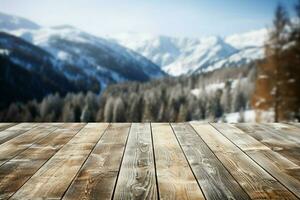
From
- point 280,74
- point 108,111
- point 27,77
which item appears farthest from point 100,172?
point 27,77

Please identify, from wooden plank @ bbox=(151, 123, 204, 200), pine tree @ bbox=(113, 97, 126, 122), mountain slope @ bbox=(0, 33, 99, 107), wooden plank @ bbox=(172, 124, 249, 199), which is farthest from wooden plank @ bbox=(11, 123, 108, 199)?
mountain slope @ bbox=(0, 33, 99, 107)

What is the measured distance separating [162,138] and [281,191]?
1557 millimetres

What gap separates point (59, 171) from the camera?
7.06 ft

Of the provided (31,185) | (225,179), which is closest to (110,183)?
(31,185)

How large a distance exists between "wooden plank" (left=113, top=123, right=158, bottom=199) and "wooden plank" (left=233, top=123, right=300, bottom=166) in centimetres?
105

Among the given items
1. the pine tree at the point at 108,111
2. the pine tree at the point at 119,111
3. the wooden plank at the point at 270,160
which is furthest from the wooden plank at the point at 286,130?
the pine tree at the point at 108,111

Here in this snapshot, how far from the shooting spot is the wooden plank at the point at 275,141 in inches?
104

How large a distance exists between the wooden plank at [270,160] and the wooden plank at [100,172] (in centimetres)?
99

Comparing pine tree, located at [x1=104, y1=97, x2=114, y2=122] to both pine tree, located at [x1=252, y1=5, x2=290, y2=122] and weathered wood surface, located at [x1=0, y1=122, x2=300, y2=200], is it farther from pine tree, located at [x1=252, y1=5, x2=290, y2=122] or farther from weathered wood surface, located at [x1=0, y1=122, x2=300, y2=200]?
weathered wood surface, located at [x1=0, y1=122, x2=300, y2=200]

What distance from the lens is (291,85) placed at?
17438mm

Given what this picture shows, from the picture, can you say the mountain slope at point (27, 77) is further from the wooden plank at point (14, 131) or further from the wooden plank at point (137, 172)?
the wooden plank at point (137, 172)

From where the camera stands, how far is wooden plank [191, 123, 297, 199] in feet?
5.76

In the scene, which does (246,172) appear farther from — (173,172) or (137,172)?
(137,172)

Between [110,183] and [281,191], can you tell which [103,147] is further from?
[281,191]
